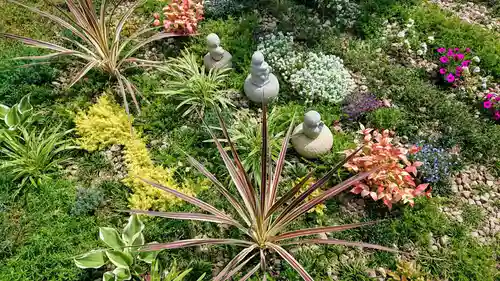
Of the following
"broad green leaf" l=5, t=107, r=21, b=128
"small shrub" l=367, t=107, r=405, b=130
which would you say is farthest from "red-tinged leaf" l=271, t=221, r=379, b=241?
"broad green leaf" l=5, t=107, r=21, b=128

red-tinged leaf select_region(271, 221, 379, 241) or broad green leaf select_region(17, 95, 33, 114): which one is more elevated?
red-tinged leaf select_region(271, 221, 379, 241)

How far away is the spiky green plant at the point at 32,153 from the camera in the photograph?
13.3 feet

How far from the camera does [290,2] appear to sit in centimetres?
572

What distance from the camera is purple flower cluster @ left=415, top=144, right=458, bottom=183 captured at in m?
4.00

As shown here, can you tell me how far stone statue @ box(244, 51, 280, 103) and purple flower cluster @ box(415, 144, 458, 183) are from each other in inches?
67.4

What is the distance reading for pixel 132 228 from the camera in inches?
139

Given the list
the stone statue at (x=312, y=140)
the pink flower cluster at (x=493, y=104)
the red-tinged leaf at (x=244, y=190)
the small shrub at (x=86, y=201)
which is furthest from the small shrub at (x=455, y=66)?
the small shrub at (x=86, y=201)

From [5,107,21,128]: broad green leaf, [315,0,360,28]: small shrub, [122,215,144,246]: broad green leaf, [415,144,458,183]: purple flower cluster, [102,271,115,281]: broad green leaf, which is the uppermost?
[315,0,360,28]: small shrub

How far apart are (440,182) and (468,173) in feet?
1.36

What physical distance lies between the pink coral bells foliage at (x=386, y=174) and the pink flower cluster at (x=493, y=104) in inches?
49.0

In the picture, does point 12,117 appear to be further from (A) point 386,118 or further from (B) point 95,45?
(A) point 386,118

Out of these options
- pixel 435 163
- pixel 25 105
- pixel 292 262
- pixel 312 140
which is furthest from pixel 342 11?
pixel 25 105

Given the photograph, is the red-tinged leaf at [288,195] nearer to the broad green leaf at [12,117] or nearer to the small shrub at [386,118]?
the small shrub at [386,118]

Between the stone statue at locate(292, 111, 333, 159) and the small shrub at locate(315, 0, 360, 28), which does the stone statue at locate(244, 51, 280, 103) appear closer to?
the stone statue at locate(292, 111, 333, 159)
